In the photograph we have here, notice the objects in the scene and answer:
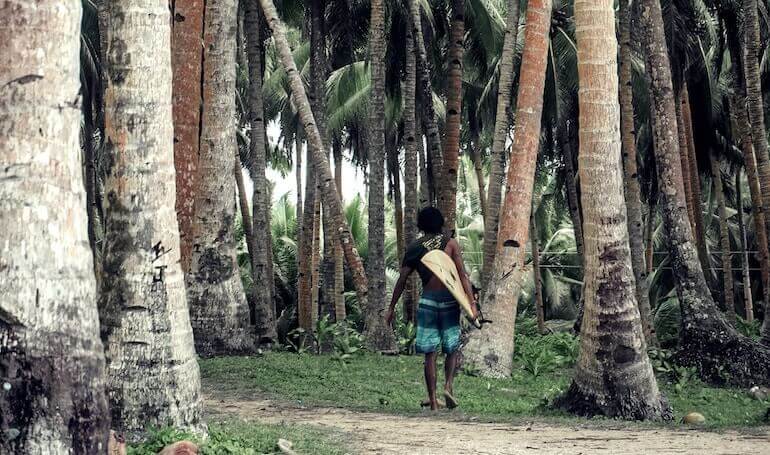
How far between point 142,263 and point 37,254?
1748 millimetres

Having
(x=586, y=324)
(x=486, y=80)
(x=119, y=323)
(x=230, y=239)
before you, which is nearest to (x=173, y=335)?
(x=119, y=323)

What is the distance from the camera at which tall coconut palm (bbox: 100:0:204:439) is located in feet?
22.0

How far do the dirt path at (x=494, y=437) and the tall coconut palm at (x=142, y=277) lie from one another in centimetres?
141

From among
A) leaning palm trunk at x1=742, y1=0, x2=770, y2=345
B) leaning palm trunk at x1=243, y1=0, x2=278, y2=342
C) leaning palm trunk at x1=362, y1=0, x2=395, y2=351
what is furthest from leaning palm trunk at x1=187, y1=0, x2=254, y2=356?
leaning palm trunk at x1=742, y1=0, x2=770, y2=345

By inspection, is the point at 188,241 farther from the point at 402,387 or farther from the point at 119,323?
the point at 119,323

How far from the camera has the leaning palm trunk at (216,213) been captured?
508 inches

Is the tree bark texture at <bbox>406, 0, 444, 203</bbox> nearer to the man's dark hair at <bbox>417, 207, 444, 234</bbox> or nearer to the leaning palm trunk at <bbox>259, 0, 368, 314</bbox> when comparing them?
the leaning palm trunk at <bbox>259, 0, 368, 314</bbox>

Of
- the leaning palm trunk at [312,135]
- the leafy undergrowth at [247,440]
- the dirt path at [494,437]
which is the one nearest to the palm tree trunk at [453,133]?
the leaning palm trunk at [312,135]

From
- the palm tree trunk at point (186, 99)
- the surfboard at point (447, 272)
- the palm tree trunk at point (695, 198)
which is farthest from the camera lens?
the palm tree trunk at point (695, 198)

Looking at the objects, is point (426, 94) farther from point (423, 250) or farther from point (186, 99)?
point (423, 250)

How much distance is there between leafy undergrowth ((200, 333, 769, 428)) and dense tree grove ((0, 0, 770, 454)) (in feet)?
1.59

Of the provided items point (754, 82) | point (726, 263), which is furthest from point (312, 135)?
point (726, 263)

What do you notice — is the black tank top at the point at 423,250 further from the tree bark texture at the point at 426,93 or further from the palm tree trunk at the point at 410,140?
the tree bark texture at the point at 426,93

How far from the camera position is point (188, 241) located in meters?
12.0
